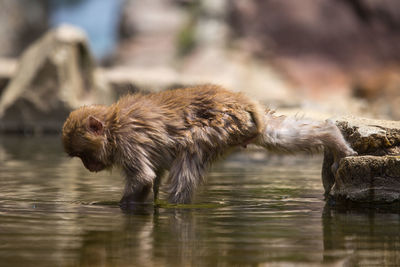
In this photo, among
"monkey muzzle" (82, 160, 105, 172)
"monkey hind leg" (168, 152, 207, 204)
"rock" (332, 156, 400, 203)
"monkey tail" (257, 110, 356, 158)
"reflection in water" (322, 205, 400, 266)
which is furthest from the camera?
"monkey muzzle" (82, 160, 105, 172)

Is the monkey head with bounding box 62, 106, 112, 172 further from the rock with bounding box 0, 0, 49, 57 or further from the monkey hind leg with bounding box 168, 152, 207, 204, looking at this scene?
the rock with bounding box 0, 0, 49, 57

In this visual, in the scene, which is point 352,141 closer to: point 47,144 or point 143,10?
point 47,144

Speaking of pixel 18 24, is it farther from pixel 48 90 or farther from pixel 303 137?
pixel 303 137

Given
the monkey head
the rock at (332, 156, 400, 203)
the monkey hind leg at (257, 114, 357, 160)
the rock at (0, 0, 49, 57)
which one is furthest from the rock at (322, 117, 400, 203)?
the rock at (0, 0, 49, 57)

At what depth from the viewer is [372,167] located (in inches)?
164

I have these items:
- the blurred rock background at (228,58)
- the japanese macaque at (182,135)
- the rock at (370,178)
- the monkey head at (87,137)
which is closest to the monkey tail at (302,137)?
the japanese macaque at (182,135)

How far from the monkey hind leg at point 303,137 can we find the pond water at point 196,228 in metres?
0.34

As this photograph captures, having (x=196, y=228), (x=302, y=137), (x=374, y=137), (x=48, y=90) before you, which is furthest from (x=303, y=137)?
(x=48, y=90)

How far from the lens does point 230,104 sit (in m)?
4.41

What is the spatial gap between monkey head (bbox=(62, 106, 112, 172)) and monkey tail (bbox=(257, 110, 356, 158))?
96cm

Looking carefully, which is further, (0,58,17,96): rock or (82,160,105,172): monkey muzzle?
(0,58,17,96): rock

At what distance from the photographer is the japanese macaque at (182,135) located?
4.37m

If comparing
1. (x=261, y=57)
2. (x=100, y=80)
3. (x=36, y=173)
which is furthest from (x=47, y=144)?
(x=261, y=57)

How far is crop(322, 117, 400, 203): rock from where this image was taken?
414 cm
